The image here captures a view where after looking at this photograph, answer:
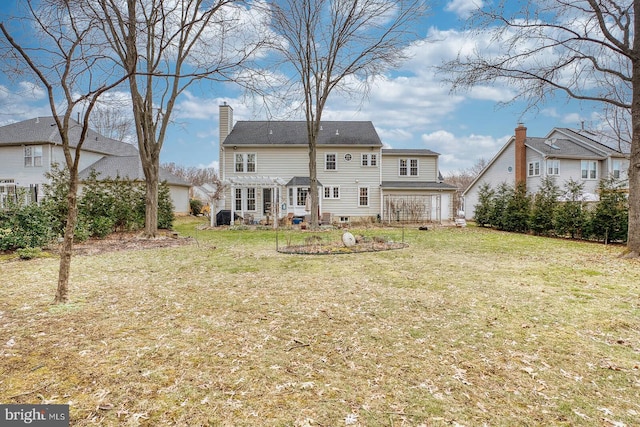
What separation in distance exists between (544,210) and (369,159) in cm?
1053

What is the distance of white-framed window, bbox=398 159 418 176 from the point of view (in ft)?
78.5

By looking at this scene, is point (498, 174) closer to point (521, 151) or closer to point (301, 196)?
point (521, 151)

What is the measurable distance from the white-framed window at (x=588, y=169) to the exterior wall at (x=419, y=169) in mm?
10679

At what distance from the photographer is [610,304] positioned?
5066 millimetres

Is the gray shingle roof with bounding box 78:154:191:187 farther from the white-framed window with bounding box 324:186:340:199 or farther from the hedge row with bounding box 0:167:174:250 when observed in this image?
the white-framed window with bounding box 324:186:340:199

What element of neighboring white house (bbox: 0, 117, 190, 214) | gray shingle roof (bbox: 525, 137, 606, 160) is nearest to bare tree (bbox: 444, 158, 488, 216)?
gray shingle roof (bbox: 525, 137, 606, 160)

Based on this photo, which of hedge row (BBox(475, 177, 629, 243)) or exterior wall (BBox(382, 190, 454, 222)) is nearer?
hedge row (BBox(475, 177, 629, 243))

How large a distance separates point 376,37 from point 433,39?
275cm

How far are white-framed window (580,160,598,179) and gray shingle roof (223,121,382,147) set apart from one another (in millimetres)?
15001

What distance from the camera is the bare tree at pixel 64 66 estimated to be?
4.86 metres

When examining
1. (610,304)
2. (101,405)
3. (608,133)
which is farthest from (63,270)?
(608,133)

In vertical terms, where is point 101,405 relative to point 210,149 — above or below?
below

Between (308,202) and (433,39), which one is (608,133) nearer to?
(433,39)

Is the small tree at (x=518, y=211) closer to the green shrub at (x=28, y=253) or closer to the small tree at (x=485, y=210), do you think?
the small tree at (x=485, y=210)
